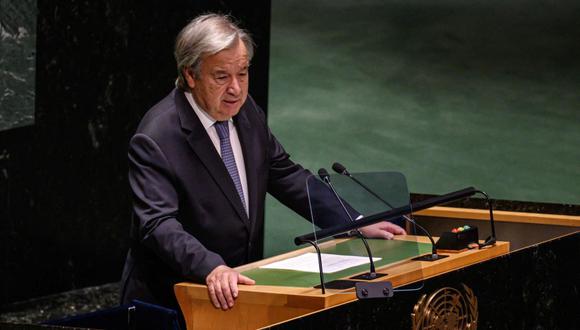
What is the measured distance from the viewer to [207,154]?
3451 millimetres

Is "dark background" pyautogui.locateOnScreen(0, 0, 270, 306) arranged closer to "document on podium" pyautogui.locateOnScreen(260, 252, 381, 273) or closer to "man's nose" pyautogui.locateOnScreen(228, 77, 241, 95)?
"man's nose" pyautogui.locateOnScreen(228, 77, 241, 95)

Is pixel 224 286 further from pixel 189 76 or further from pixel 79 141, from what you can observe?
pixel 79 141

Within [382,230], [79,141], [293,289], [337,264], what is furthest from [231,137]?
[79,141]

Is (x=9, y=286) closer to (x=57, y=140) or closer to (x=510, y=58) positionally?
(x=57, y=140)

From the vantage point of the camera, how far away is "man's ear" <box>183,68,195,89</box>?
3477 mm

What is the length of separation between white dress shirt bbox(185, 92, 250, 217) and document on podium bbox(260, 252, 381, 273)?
0.30 meters

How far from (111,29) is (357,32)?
2.46m

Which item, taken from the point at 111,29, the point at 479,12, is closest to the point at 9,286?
the point at 111,29

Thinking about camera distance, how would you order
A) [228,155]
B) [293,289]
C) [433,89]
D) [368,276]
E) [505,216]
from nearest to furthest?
[293,289] → [368,276] → [228,155] → [505,216] → [433,89]

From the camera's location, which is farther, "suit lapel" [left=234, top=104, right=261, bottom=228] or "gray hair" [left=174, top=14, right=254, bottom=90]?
"suit lapel" [left=234, top=104, right=261, bottom=228]

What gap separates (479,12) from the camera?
26.5ft

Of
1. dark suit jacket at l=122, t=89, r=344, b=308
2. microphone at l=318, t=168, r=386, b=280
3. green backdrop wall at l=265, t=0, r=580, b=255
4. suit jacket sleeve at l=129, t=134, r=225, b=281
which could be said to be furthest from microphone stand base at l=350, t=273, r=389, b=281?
green backdrop wall at l=265, t=0, r=580, b=255

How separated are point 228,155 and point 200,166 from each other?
0.13 m

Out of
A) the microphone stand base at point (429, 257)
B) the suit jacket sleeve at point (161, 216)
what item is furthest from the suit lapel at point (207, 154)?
the microphone stand base at point (429, 257)
